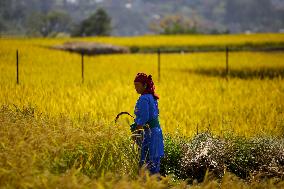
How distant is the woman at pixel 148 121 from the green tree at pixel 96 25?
302ft

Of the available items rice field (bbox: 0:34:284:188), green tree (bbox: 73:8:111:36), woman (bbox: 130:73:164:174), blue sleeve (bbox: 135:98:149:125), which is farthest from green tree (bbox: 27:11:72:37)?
blue sleeve (bbox: 135:98:149:125)

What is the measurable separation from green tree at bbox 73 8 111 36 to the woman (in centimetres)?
9215

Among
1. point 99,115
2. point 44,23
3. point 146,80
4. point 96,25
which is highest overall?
point 44,23

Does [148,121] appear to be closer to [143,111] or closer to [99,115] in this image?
[143,111]

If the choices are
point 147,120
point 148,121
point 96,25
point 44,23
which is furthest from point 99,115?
point 44,23

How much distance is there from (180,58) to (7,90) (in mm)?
22685

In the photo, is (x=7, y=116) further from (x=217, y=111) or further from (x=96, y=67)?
(x=96, y=67)

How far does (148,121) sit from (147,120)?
17cm

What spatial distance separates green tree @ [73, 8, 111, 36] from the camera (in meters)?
99.1

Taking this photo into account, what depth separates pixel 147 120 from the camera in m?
7.38

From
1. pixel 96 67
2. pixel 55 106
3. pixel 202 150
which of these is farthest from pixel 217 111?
pixel 96 67

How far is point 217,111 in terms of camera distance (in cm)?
1398

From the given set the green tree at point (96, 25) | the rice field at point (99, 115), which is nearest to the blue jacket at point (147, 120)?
the rice field at point (99, 115)

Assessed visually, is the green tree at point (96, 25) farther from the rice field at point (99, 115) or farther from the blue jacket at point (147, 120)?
the blue jacket at point (147, 120)
